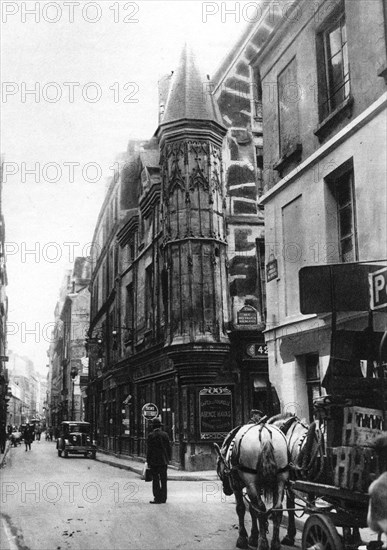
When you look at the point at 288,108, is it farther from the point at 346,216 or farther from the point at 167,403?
the point at 167,403

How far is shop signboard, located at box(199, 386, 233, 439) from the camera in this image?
2278cm

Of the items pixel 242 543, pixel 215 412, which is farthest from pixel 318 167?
pixel 215 412

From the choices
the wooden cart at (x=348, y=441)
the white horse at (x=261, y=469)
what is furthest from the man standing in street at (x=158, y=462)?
the wooden cart at (x=348, y=441)

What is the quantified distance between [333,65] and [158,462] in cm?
921

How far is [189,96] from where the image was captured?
81.1ft

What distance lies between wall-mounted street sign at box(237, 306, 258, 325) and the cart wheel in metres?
16.9

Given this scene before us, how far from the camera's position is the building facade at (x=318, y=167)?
11477 mm

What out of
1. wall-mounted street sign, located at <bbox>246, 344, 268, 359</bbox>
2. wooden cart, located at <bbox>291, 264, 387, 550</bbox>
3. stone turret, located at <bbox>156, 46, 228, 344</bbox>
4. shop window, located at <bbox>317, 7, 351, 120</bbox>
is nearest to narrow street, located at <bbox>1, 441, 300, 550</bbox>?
wooden cart, located at <bbox>291, 264, 387, 550</bbox>

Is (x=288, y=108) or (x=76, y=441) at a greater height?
(x=288, y=108)

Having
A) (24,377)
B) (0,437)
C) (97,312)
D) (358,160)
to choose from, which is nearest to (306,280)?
(358,160)

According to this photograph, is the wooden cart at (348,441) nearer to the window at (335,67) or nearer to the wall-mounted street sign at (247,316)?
the window at (335,67)

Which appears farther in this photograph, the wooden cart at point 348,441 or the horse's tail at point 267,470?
the horse's tail at point 267,470

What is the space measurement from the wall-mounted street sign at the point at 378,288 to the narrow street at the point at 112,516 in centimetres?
406

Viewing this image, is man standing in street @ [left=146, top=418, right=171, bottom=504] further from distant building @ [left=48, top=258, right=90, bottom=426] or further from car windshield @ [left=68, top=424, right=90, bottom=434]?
distant building @ [left=48, top=258, right=90, bottom=426]
